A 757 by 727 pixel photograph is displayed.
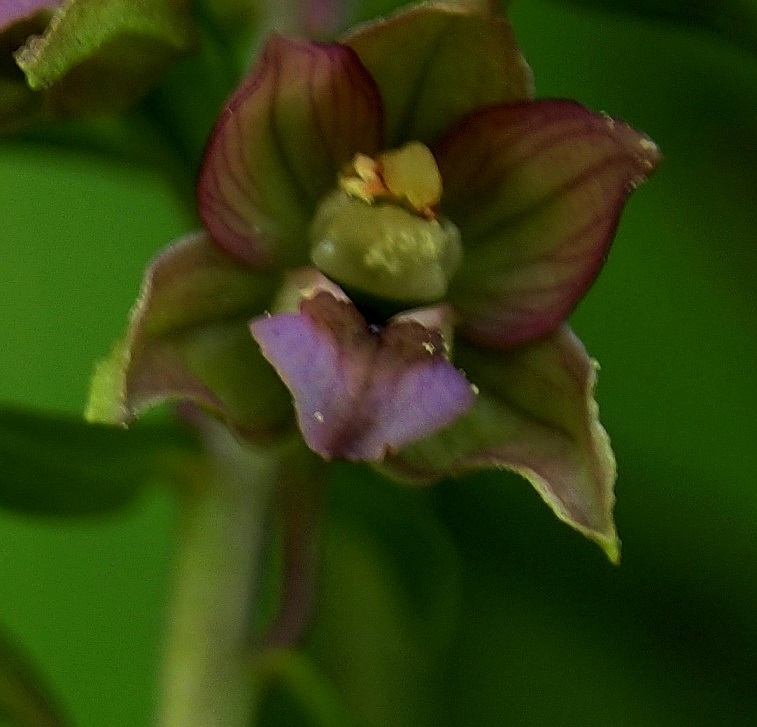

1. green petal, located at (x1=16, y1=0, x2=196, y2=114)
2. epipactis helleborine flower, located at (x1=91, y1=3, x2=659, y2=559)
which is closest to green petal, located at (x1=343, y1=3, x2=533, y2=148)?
epipactis helleborine flower, located at (x1=91, y1=3, x2=659, y2=559)

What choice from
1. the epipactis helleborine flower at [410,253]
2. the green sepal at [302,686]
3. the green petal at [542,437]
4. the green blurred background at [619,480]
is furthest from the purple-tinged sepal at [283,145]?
the green blurred background at [619,480]

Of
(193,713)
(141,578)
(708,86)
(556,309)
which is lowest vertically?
(141,578)

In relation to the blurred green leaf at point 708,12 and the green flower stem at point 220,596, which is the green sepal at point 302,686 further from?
the blurred green leaf at point 708,12

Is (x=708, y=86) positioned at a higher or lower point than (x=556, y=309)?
lower

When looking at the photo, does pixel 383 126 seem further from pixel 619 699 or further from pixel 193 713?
pixel 619 699

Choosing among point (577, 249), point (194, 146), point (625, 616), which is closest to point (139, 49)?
point (194, 146)

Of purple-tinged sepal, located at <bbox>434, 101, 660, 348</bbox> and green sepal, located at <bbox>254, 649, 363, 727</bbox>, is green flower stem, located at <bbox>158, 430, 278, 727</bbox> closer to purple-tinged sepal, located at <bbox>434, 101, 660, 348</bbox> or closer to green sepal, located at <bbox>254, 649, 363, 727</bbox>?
green sepal, located at <bbox>254, 649, 363, 727</bbox>
